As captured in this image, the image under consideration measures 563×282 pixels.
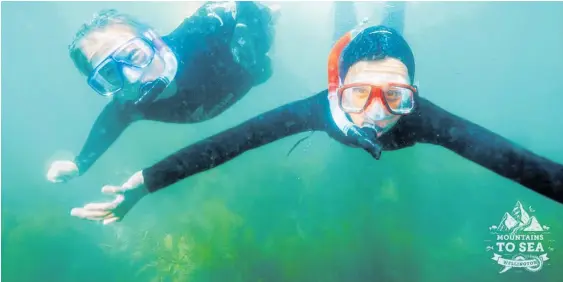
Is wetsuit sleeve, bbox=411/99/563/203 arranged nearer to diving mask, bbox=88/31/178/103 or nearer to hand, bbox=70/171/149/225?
diving mask, bbox=88/31/178/103

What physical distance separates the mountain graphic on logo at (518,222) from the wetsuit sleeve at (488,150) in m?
0.38

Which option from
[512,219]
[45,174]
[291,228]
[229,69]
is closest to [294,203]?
[291,228]

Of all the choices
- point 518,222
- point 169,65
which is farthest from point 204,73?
point 518,222

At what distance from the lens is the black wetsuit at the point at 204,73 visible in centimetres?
325

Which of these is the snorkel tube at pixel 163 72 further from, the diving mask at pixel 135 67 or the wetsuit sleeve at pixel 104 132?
the wetsuit sleeve at pixel 104 132

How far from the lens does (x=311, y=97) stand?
3271mm

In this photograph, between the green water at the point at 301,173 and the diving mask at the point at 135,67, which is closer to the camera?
the diving mask at the point at 135,67

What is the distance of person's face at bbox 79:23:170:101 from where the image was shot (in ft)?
9.97

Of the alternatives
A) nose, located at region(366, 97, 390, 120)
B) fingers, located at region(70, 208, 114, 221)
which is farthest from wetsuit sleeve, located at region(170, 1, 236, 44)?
fingers, located at region(70, 208, 114, 221)

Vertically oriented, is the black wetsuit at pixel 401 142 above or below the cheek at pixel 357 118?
below

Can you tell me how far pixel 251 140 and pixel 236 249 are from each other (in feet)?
3.75

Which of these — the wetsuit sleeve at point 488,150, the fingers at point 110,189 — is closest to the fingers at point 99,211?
the fingers at point 110,189

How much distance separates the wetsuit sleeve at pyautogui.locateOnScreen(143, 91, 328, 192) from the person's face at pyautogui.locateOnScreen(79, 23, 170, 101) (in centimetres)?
70

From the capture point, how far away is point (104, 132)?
3.43 m
